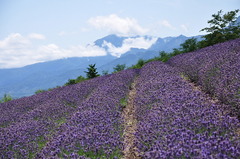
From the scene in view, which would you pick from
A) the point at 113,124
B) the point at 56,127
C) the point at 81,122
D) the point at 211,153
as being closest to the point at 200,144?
the point at 211,153

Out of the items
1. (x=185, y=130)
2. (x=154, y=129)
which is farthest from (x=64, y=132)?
(x=185, y=130)

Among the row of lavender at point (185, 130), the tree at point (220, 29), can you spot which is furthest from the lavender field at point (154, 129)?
the tree at point (220, 29)

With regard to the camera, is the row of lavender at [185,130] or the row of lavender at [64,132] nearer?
the row of lavender at [185,130]

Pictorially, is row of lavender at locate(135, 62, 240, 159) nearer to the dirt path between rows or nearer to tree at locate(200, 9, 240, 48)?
the dirt path between rows

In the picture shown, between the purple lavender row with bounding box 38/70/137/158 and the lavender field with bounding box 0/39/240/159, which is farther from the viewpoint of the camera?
the purple lavender row with bounding box 38/70/137/158

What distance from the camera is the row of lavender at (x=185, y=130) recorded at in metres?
2.91

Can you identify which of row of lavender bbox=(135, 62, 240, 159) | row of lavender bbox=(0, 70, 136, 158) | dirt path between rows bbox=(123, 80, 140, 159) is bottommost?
dirt path between rows bbox=(123, 80, 140, 159)

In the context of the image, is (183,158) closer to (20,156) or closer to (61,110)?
(20,156)

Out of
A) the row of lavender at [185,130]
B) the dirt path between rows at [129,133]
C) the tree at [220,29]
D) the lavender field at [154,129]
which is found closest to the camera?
the row of lavender at [185,130]

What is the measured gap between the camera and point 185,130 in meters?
3.72

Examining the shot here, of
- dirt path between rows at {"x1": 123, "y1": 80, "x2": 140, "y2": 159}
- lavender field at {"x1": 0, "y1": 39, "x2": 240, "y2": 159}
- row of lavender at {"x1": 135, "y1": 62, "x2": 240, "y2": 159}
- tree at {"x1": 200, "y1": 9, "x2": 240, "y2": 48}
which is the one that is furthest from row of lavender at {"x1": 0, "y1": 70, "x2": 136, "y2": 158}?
tree at {"x1": 200, "y1": 9, "x2": 240, "y2": 48}

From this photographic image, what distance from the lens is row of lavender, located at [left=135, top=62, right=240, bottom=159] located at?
2908mm

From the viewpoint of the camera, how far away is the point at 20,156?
4555mm

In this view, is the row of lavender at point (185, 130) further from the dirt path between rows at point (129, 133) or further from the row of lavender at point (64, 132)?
the row of lavender at point (64, 132)
